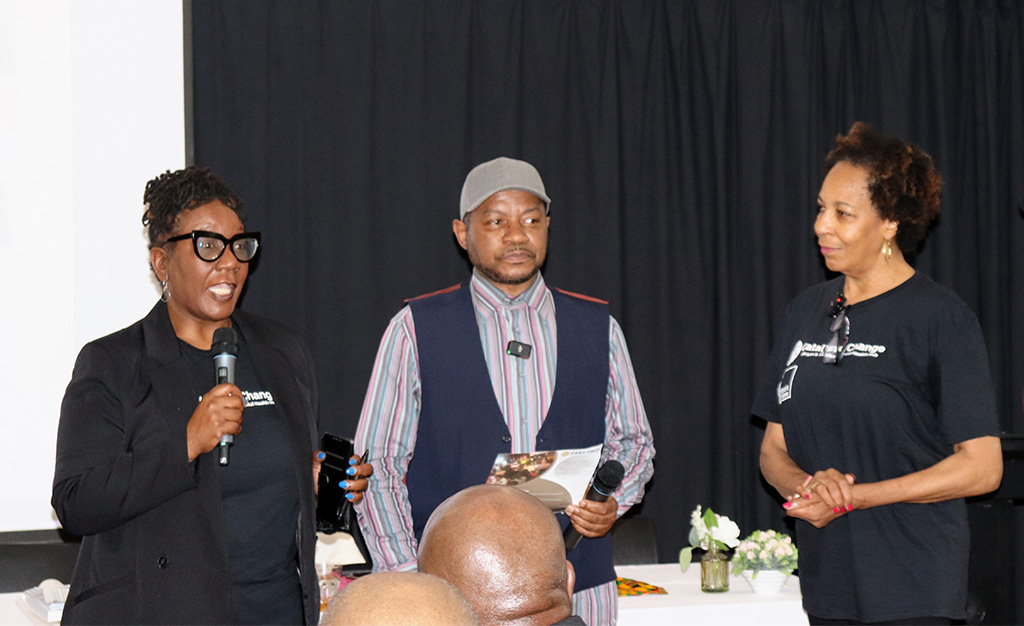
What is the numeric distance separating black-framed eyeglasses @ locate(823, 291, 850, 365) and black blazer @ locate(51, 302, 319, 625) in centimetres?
139

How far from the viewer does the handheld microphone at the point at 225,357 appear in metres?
2.11

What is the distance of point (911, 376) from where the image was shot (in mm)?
2465

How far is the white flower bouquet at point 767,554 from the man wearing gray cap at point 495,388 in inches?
23.1

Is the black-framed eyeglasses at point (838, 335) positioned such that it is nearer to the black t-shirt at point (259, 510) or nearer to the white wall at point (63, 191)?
the black t-shirt at point (259, 510)

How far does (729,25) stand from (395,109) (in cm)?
164

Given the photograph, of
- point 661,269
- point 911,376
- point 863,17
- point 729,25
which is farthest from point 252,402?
point 863,17

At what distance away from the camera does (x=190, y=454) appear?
2068 millimetres

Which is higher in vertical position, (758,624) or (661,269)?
(661,269)

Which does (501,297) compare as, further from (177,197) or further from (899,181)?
Answer: (899,181)

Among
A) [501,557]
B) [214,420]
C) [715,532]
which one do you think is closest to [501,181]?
[214,420]

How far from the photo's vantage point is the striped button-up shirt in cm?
255

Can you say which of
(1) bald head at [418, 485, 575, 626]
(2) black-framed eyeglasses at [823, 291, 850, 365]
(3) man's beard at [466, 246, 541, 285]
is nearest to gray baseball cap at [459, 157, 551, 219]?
(3) man's beard at [466, 246, 541, 285]

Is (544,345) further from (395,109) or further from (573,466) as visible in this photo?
(395,109)

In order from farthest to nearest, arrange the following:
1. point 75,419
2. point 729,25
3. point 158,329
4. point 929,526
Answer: point 729,25 < point 929,526 < point 158,329 < point 75,419
